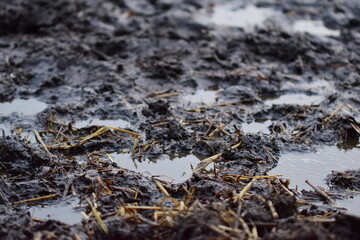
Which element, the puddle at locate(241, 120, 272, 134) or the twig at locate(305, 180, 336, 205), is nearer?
the twig at locate(305, 180, 336, 205)

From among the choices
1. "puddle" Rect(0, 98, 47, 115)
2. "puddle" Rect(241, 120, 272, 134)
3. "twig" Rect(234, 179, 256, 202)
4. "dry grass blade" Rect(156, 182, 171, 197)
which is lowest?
"puddle" Rect(0, 98, 47, 115)

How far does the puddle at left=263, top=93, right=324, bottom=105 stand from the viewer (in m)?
6.69

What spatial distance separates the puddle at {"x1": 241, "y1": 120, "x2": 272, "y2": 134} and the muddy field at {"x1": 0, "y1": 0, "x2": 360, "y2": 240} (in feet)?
0.07

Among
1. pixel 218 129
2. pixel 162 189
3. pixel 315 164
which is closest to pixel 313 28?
pixel 218 129

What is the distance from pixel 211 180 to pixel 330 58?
411cm

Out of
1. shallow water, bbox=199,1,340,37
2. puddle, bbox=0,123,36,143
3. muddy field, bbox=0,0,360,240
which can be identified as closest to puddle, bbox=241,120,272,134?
muddy field, bbox=0,0,360,240

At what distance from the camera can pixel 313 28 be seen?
937 cm

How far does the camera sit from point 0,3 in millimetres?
9570

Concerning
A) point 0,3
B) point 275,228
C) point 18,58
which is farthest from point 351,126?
point 0,3

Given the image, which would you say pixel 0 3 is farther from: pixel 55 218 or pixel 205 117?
pixel 55 218

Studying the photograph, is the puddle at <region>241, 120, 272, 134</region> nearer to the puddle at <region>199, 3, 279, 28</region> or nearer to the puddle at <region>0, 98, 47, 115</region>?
the puddle at <region>0, 98, 47, 115</region>

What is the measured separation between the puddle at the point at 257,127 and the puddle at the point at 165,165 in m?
0.92

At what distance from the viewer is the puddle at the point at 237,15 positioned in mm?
9531

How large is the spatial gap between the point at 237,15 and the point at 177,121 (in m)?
4.93
